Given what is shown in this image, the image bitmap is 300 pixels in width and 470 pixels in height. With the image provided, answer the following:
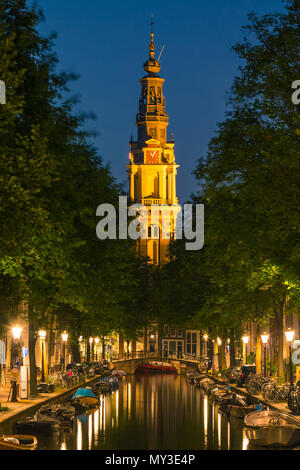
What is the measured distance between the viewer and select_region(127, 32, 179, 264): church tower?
15988cm

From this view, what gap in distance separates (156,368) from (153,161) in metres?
62.5

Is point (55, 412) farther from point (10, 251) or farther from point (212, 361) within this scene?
point (212, 361)

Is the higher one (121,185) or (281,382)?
(121,185)

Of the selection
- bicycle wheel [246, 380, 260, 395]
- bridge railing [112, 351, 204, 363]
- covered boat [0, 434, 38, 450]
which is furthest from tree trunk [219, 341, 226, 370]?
covered boat [0, 434, 38, 450]

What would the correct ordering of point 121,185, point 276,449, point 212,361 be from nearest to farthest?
point 276,449, point 121,185, point 212,361

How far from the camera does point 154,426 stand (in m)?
40.3

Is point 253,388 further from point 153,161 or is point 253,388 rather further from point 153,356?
point 153,161

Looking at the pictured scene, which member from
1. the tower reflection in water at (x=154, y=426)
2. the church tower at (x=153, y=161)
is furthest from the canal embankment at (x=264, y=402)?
the church tower at (x=153, y=161)

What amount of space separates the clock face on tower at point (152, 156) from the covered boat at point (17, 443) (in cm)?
13802

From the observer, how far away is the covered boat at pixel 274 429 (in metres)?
29.5

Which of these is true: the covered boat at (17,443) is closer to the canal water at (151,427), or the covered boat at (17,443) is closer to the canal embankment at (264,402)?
the canal water at (151,427)
